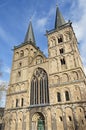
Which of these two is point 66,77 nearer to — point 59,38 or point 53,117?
point 53,117

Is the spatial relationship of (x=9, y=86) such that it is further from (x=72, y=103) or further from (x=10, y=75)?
(x=72, y=103)

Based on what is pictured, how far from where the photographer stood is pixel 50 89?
21.0 meters

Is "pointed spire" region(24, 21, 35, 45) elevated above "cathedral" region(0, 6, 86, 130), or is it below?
above

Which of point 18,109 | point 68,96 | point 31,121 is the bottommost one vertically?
point 31,121

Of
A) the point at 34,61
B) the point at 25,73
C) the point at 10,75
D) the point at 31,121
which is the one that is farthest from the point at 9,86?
the point at 31,121

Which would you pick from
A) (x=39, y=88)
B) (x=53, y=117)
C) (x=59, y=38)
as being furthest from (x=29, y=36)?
(x=53, y=117)

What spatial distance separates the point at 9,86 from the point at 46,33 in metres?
13.7

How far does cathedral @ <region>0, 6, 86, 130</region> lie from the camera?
18000 mm

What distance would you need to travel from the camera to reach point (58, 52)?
78.9 ft

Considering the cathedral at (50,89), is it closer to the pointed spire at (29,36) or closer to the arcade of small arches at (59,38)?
the arcade of small arches at (59,38)

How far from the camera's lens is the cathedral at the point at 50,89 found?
709 inches

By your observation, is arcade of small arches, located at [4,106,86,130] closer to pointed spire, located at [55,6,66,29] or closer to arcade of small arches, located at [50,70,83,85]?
arcade of small arches, located at [50,70,83,85]

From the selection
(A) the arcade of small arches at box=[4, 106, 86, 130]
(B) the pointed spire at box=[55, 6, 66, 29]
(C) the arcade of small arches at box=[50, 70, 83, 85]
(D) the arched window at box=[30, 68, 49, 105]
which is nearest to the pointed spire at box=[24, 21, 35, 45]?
(B) the pointed spire at box=[55, 6, 66, 29]

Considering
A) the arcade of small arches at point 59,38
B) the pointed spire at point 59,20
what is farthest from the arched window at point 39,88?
the pointed spire at point 59,20
